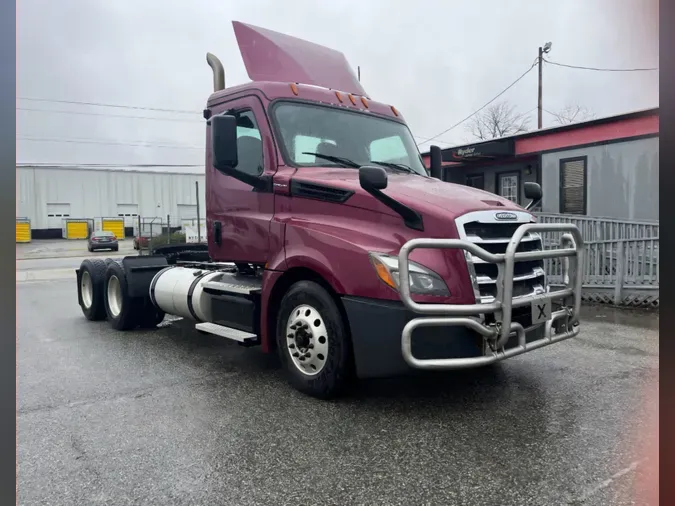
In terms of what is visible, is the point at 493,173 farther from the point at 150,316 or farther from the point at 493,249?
the point at 493,249

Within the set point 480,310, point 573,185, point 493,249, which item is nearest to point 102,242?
point 573,185

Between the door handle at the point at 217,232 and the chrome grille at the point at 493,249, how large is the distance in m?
2.65

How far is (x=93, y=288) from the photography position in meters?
7.90

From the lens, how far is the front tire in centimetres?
396

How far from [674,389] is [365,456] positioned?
7.93 ft

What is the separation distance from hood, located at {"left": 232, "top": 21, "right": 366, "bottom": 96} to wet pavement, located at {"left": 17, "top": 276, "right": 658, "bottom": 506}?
2.90 metres

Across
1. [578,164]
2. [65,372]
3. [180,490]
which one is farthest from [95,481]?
[578,164]

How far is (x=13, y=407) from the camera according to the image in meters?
0.96

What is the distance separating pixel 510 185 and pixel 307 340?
10.5m

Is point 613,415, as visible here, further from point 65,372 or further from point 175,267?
point 175,267

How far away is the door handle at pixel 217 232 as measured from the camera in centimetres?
539

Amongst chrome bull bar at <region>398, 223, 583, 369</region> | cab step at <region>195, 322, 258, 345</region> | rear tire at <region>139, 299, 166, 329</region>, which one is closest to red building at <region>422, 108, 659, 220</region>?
chrome bull bar at <region>398, 223, 583, 369</region>

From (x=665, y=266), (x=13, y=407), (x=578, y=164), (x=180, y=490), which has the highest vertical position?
(x=578, y=164)

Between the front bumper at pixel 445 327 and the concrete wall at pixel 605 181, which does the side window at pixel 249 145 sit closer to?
the front bumper at pixel 445 327
